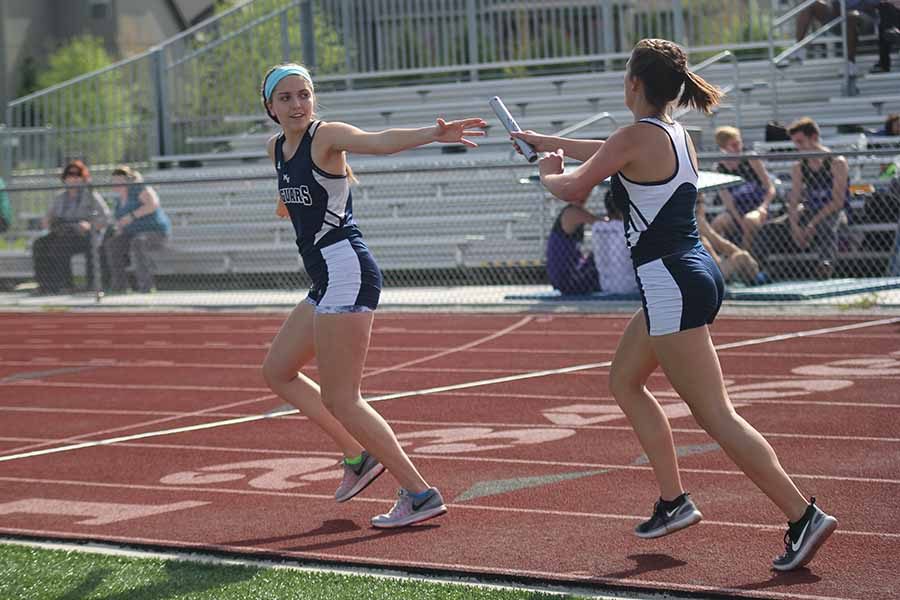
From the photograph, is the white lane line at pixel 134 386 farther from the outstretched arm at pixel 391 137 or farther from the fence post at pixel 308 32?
the fence post at pixel 308 32

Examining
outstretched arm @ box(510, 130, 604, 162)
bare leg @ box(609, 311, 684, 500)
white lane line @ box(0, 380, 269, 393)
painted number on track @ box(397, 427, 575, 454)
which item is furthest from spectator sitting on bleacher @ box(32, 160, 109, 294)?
bare leg @ box(609, 311, 684, 500)

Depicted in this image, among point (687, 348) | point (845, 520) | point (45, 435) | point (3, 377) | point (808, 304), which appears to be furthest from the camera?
point (808, 304)

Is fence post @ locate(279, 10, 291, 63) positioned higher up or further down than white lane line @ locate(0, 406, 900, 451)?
higher up

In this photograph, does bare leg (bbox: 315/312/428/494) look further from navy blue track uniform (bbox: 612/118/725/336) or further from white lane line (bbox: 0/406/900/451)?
white lane line (bbox: 0/406/900/451)

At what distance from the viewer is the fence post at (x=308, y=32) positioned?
2256 centimetres

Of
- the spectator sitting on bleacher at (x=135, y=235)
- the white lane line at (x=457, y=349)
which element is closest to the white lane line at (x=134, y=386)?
the white lane line at (x=457, y=349)

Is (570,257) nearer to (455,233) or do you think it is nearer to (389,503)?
(455,233)

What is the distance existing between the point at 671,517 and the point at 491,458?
1.94 meters

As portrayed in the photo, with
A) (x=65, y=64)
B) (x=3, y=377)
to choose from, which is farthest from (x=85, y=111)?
(x=65, y=64)

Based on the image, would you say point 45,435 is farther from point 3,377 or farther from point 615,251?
point 615,251

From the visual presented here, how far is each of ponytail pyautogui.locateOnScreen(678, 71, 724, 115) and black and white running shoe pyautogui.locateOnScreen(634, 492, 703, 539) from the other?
56.4 inches

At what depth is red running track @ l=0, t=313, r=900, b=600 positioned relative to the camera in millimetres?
4938

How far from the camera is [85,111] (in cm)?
2181

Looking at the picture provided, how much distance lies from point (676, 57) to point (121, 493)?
3.38m
